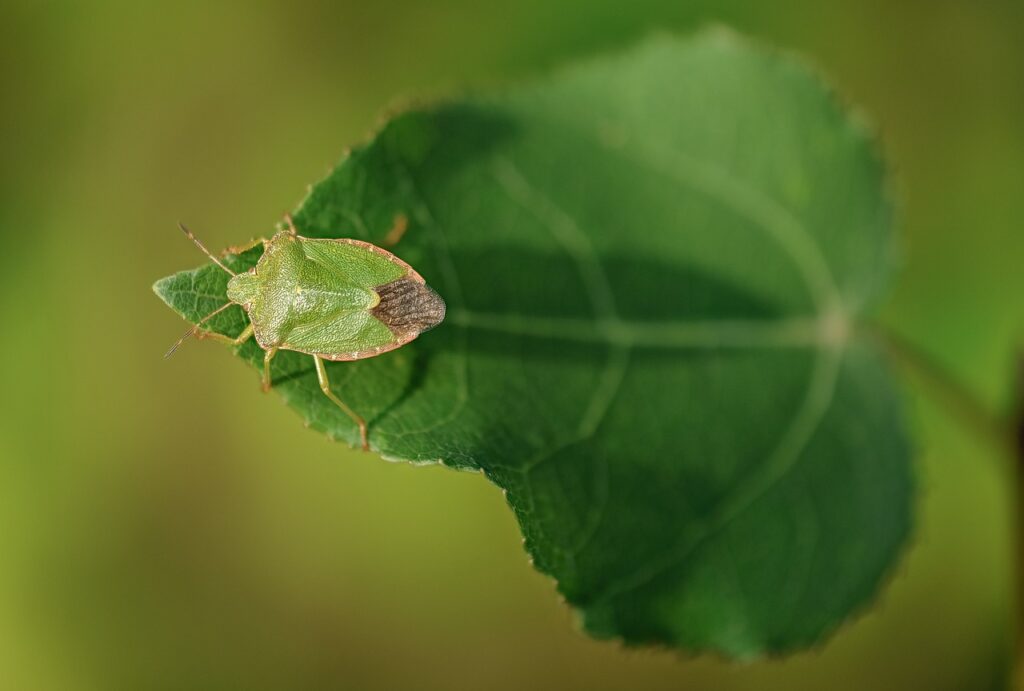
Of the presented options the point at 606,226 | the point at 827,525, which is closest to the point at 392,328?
the point at 606,226

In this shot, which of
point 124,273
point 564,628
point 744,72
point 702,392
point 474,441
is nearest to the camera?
point 474,441

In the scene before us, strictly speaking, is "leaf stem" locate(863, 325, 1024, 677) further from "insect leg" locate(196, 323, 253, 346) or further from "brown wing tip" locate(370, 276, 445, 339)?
"insect leg" locate(196, 323, 253, 346)

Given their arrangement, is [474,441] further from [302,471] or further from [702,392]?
[302,471]

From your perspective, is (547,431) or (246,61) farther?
(246,61)

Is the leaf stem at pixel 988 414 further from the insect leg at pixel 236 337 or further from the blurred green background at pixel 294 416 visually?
the insect leg at pixel 236 337

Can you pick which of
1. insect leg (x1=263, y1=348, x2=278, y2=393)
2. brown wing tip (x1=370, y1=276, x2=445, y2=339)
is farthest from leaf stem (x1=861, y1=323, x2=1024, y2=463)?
insect leg (x1=263, y1=348, x2=278, y2=393)
